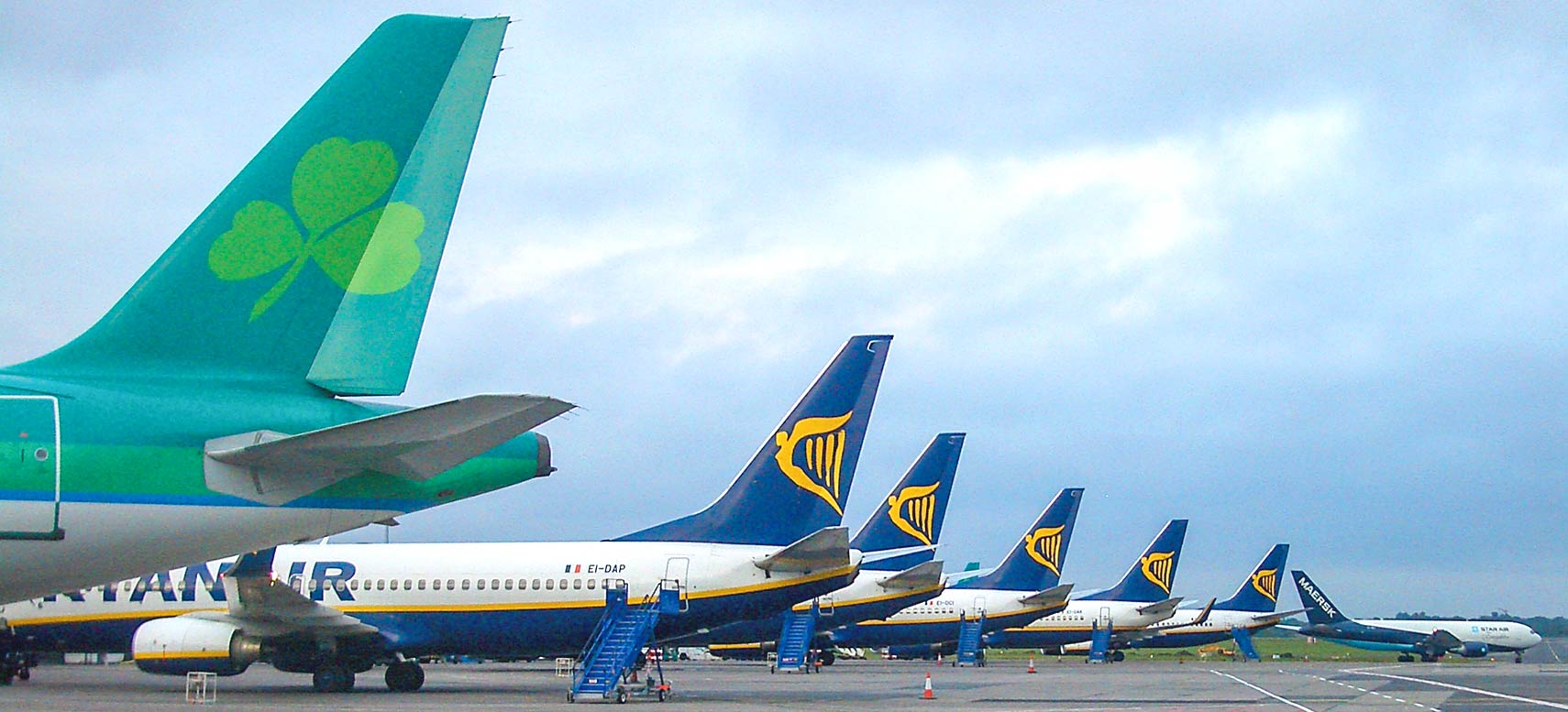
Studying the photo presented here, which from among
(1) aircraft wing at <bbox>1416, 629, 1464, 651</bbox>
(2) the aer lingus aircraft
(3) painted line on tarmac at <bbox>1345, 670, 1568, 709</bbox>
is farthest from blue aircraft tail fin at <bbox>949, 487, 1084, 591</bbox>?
(2) the aer lingus aircraft

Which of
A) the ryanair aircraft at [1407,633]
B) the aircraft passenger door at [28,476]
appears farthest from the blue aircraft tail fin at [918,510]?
the ryanair aircraft at [1407,633]

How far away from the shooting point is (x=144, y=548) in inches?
285

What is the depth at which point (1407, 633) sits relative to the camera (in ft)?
245

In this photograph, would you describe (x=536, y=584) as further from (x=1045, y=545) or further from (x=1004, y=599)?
(x=1045, y=545)

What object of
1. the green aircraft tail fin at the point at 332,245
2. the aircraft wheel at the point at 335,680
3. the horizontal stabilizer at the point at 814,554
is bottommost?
the aircraft wheel at the point at 335,680

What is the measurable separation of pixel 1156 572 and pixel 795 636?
98.8 ft

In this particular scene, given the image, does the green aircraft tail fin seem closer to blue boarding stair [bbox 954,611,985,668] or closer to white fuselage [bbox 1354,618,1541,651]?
blue boarding stair [bbox 954,611,985,668]

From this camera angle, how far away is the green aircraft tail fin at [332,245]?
7.89 m

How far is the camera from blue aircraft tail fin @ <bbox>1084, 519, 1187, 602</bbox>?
→ 202ft

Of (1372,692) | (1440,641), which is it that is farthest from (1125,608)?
(1372,692)

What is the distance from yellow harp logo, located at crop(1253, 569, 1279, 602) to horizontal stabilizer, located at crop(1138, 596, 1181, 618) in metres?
13.8

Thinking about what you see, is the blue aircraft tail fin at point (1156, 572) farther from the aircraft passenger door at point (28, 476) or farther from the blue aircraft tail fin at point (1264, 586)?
the aircraft passenger door at point (28, 476)

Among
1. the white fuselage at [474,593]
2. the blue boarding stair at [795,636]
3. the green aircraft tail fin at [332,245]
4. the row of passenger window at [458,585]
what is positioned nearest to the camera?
the green aircraft tail fin at [332,245]

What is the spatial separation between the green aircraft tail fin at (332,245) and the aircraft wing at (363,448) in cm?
66
